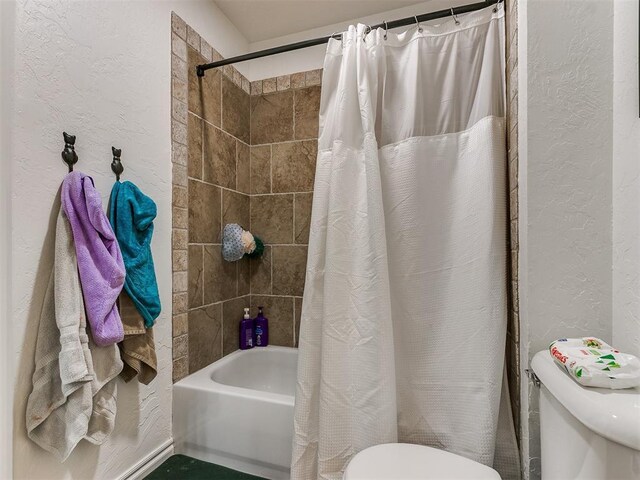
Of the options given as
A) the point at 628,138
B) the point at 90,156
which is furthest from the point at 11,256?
the point at 628,138

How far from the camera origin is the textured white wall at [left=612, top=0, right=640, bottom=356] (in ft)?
2.53

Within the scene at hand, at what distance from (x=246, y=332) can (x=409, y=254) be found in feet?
4.03

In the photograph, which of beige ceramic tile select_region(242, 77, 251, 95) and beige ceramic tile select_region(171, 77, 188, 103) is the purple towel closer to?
beige ceramic tile select_region(171, 77, 188, 103)

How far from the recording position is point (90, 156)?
1155 mm

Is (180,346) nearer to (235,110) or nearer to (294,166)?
(294,166)

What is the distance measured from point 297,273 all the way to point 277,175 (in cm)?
63

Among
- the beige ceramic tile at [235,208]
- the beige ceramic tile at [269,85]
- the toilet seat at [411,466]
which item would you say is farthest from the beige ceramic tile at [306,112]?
the toilet seat at [411,466]

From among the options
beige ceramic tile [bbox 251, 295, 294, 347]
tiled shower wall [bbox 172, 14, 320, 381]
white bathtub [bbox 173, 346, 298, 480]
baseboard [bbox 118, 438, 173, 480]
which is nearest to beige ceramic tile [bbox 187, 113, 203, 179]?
tiled shower wall [bbox 172, 14, 320, 381]

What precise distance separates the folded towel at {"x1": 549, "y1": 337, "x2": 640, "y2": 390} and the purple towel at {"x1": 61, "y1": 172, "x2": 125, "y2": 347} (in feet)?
4.11

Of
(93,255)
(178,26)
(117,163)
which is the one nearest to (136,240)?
(93,255)

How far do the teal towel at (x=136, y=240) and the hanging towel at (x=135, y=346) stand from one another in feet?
0.09

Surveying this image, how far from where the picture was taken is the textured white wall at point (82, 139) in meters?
0.94

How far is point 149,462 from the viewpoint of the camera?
4.56 feet

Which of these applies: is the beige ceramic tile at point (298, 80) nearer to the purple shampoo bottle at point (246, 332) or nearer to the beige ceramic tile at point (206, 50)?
the beige ceramic tile at point (206, 50)
